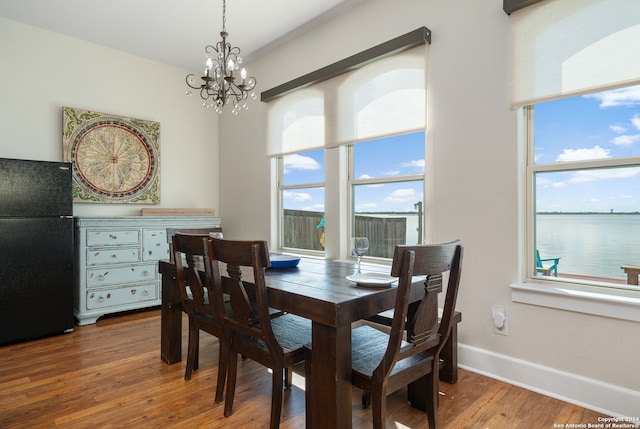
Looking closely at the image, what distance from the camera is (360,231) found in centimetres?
338

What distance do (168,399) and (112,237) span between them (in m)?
2.19

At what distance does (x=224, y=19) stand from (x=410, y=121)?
1.98 m

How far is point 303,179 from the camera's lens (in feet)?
13.0

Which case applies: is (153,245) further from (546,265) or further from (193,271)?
(546,265)

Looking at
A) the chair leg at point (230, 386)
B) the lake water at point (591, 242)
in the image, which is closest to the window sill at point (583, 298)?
the lake water at point (591, 242)

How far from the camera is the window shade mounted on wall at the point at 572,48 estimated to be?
1904 millimetres

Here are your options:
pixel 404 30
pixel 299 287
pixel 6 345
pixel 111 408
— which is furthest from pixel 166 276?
pixel 404 30

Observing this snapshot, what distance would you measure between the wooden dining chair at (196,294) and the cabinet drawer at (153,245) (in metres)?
1.71

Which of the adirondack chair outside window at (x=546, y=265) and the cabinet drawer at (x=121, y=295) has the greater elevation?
the adirondack chair outside window at (x=546, y=265)

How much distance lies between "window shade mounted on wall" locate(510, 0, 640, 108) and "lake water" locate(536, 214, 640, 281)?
0.75 metres

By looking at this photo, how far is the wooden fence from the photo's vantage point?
311 cm

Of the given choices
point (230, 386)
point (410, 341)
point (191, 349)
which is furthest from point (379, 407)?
point (191, 349)

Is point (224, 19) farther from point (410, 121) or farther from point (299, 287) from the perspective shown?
point (299, 287)

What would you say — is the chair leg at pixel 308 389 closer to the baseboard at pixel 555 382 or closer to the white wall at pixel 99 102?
the baseboard at pixel 555 382
